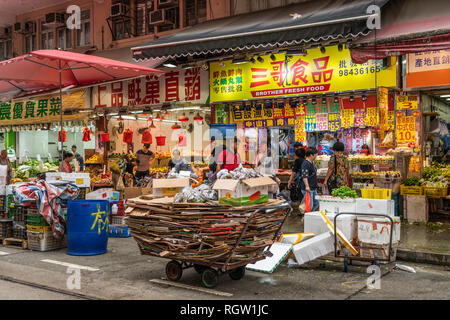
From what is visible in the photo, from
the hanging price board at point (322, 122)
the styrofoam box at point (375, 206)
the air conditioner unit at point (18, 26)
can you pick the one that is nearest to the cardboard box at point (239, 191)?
the styrofoam box at point (375, 206)

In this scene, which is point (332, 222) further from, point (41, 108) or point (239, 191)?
point (41, 108)

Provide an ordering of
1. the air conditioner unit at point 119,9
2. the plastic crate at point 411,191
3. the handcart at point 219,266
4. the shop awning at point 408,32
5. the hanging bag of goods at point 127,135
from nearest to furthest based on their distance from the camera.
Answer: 1. the handcart at point 219,266
2. the shop awning at point 408,32
3. the plastic crate at point 411,191
4. the air conditioner unit at point 119,9
5. the hanging bag of goods at point 127,135

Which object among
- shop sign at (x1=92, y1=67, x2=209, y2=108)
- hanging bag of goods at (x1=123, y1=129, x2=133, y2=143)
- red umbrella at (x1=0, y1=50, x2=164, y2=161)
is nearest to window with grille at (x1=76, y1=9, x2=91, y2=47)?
shop sign at (x1=92, y1=67, x2=209, y2=108)

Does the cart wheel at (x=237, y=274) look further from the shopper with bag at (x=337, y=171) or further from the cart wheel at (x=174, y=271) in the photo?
the shopper with bag at (x=337, y=171)

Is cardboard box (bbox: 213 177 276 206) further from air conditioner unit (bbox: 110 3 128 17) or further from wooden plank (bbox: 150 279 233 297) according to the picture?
air conditioner unit (bbox: 110 3 128 17)

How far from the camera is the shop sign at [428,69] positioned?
1021cm

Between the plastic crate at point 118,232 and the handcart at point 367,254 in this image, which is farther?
the plastic crate at point 118,232

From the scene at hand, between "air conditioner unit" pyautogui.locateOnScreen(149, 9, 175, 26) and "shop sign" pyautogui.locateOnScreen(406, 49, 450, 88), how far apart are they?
7.84 meters

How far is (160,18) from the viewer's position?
14945mm

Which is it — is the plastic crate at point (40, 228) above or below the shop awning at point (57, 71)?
below

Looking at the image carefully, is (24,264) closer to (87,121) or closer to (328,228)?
(328,228)

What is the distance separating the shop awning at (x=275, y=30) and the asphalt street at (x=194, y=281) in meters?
4.45

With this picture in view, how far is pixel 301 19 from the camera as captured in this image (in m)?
9.80

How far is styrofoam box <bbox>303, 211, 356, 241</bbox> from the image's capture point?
22.7 feet
